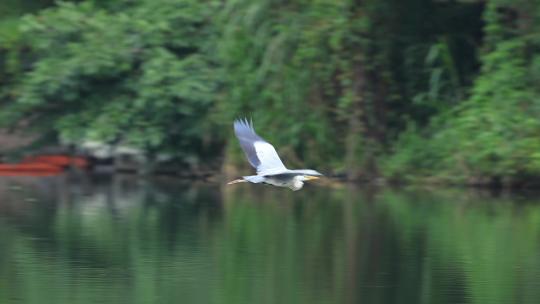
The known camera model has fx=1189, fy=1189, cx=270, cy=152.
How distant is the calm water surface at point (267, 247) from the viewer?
30.6 ft

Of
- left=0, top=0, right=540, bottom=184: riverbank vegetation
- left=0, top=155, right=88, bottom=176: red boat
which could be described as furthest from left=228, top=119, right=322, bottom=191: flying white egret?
left=0, top=155, right=88, bottom=176: red boat

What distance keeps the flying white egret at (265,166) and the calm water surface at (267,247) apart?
2.63 feet

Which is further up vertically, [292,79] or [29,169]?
[292,79]

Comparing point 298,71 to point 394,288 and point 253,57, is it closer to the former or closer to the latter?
point 253,57

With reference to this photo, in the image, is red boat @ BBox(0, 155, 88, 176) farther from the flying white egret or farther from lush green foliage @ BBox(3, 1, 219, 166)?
the flying white egret

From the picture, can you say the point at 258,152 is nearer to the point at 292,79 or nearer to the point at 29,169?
the point at 292,79

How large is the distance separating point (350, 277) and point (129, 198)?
6.69m

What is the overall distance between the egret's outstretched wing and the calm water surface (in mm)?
908

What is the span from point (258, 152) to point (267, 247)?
155 cm

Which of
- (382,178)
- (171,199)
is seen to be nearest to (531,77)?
(382,178)

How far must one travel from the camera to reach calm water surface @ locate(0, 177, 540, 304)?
933 centimetres

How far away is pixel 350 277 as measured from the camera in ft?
33.3

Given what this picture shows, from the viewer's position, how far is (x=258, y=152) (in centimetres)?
1041

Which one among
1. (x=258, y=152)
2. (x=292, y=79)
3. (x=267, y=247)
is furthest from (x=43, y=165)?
(x=258, y=152)
